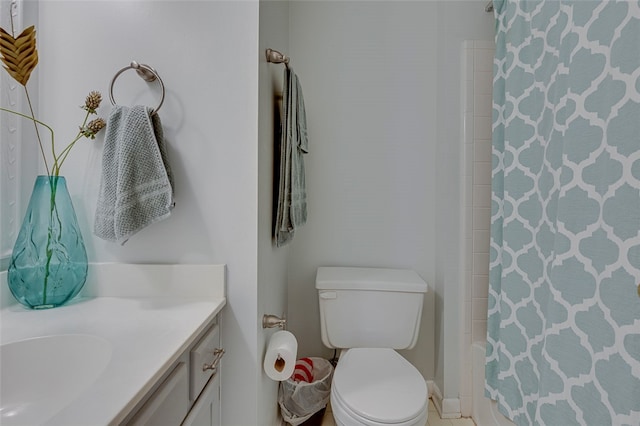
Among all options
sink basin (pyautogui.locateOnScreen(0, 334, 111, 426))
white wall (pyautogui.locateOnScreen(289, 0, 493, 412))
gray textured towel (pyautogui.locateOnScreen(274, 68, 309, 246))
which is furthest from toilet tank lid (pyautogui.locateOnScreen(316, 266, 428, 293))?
sink basin (pyautogui.locateOnScreen(0, 334, 111, 426))

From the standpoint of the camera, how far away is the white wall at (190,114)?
98 cm

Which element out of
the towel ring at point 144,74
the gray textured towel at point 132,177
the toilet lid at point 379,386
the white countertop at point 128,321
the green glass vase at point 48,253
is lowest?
the toilet lid at point 379,386

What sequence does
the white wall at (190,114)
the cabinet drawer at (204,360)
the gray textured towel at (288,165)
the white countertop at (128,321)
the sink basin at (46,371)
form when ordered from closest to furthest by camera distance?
the white countertop at (128,321) < the sink basin at (46,371) < the cabinet drawer at (204,360) < the white wall at (190,114) < the gray textured towel at (288,165)

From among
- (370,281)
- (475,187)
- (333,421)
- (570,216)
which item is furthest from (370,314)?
(570,216)

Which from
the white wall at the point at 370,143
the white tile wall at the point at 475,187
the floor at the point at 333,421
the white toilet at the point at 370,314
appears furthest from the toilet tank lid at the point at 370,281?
the floor at the point at 333,421

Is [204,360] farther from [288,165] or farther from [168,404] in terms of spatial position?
[288,165]

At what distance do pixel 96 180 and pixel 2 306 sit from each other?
0.40 metres

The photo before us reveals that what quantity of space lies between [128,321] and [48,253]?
32cm

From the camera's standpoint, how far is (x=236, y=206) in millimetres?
987

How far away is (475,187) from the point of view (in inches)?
64.4

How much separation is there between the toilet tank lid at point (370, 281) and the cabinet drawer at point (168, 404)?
0.91 m

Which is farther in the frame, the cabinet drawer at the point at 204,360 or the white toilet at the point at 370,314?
the white toilet at the point at 370,314

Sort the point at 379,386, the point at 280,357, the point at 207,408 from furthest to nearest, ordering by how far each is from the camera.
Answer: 1. the point at 379,386
2. the point at 280,357
3. the point at 207,408

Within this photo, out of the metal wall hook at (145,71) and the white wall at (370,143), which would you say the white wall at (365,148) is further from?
the metal wall hook at (145,71)
